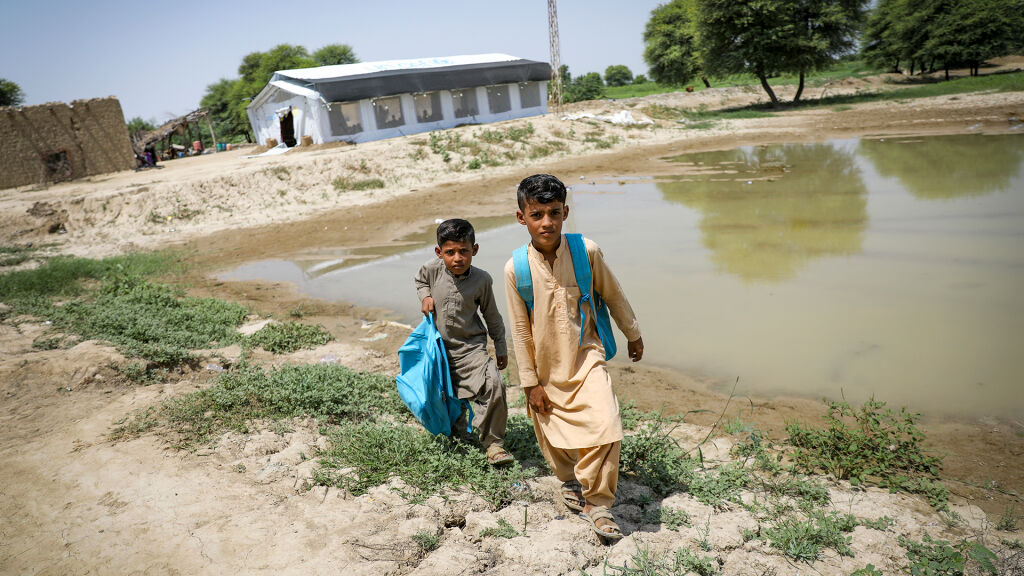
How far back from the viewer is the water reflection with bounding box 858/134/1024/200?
10398 mm

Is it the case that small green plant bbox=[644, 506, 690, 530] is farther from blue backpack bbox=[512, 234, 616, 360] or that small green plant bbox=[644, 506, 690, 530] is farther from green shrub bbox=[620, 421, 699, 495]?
blue backpack bbox=[512, 234, 616, 360]

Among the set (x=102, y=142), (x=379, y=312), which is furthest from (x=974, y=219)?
(x=102, y=142)

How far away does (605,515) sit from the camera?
265cm

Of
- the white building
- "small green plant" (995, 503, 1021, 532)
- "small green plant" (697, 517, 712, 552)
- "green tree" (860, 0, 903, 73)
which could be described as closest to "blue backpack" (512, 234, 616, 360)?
"small green plant" (697, 517, 712, 552)

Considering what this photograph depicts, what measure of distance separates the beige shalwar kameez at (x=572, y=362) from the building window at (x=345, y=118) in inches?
911

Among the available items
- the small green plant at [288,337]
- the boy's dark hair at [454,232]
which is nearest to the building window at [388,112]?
the small green plant at [288,337]

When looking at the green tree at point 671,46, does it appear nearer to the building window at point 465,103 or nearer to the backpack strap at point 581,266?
the building window at point 465,103

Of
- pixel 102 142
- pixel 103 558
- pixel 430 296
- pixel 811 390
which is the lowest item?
pixel 811 390

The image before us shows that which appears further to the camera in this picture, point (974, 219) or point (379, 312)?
point (974, 219)

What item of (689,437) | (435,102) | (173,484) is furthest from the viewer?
(435,102)

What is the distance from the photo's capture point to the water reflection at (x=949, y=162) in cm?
1040

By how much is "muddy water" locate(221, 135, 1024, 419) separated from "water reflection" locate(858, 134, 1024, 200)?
0.23ft

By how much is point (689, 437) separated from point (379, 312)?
13.4ft

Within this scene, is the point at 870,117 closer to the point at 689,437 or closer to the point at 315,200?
the point at 315,200
